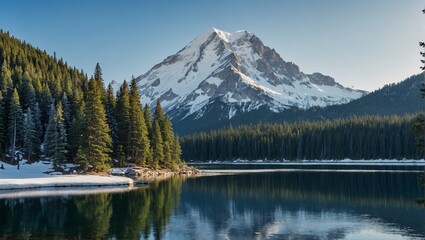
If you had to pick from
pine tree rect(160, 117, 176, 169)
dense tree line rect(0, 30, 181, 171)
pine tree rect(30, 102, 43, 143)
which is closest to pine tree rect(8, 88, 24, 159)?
dense tree line rect(0, 30, 181, 171)

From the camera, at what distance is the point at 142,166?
98.9m

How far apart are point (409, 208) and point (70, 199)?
37.9 meters

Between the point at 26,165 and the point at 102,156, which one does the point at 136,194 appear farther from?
the point at 26,165

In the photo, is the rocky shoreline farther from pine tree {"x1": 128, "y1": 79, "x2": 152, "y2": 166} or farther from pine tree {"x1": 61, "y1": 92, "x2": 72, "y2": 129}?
pine tree {"x1": 61, "y1": 92, "x2": 72, "y2": 129}

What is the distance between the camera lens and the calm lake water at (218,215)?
33.4m

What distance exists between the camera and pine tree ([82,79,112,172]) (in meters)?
81.9

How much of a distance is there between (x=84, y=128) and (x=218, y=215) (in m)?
47.6

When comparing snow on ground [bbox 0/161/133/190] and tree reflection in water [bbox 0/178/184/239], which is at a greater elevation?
snow on ground [bbox 0/161/133/190]

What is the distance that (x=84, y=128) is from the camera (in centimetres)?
8388

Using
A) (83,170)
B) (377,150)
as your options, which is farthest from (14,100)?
(377,150)

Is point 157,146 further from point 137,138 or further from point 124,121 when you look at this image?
point 124,121

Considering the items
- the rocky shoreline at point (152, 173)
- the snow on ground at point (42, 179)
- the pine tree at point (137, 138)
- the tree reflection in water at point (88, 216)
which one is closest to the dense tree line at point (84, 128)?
the pine tree at point (137, 138)

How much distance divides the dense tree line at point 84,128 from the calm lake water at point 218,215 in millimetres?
23790

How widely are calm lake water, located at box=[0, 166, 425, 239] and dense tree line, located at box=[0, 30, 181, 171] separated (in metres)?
23.8
